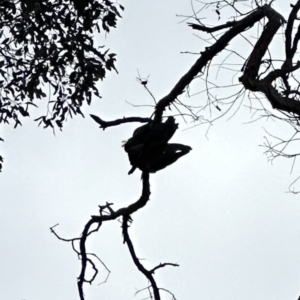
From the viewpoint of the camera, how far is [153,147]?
365 cm

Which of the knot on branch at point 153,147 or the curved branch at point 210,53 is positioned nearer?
the curved branch at point 210,53

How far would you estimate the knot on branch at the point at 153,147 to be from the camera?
3.59 m

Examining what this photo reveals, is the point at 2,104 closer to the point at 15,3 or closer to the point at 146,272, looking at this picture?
the point at 15,3

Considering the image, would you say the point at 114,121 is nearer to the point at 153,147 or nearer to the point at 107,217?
the point at 153,147

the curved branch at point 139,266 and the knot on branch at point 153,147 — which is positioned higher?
the knot on branch at point 153,147

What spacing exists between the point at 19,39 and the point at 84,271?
3293 millimetres

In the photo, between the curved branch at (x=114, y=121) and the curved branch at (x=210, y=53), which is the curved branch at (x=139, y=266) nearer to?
the curved branch at (x=114, y=121)

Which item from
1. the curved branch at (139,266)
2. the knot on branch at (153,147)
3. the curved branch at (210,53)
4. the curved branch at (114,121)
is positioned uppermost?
the curved branch at (210,53)

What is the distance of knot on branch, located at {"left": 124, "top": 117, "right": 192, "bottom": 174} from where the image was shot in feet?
11.8

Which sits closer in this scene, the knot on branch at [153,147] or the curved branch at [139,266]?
the knot on branch at [153,147]

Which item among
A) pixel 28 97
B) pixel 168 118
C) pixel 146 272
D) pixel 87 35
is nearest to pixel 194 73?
pixel 168 118

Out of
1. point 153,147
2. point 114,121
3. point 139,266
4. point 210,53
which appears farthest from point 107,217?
point 210,53

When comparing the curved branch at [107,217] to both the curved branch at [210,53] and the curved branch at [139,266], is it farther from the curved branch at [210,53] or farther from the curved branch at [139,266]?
the curved branch at [210,53]

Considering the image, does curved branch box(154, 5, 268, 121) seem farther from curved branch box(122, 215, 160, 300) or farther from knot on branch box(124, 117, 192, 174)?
curved branch box(122, 215, 160, 300)
